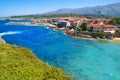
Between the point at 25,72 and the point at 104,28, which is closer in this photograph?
the point at 25,72

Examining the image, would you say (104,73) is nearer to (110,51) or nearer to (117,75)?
(117,75)

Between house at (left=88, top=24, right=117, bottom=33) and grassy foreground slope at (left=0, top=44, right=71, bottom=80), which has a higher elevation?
grassy foreground slope at (left=0, top=44, right=71, bottom=80)

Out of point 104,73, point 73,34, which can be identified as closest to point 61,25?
point 73,34

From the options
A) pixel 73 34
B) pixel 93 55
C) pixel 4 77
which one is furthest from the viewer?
pixel 73 34

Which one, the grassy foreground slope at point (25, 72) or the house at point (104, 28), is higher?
the grassy foreground slope at point (25, 72)

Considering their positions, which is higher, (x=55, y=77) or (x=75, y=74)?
(x=55, y=77)

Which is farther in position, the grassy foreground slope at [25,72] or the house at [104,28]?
the house at [104,28]

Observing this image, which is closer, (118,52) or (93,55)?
(93,55)

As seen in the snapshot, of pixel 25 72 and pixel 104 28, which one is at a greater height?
pixel 25 72

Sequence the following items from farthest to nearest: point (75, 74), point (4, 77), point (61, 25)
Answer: point (61, 25)
point (75, 74)
point (4, 77)

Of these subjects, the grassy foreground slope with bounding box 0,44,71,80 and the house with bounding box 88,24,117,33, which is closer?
the grassy foreground slope with bounding box 0,44,71,80
